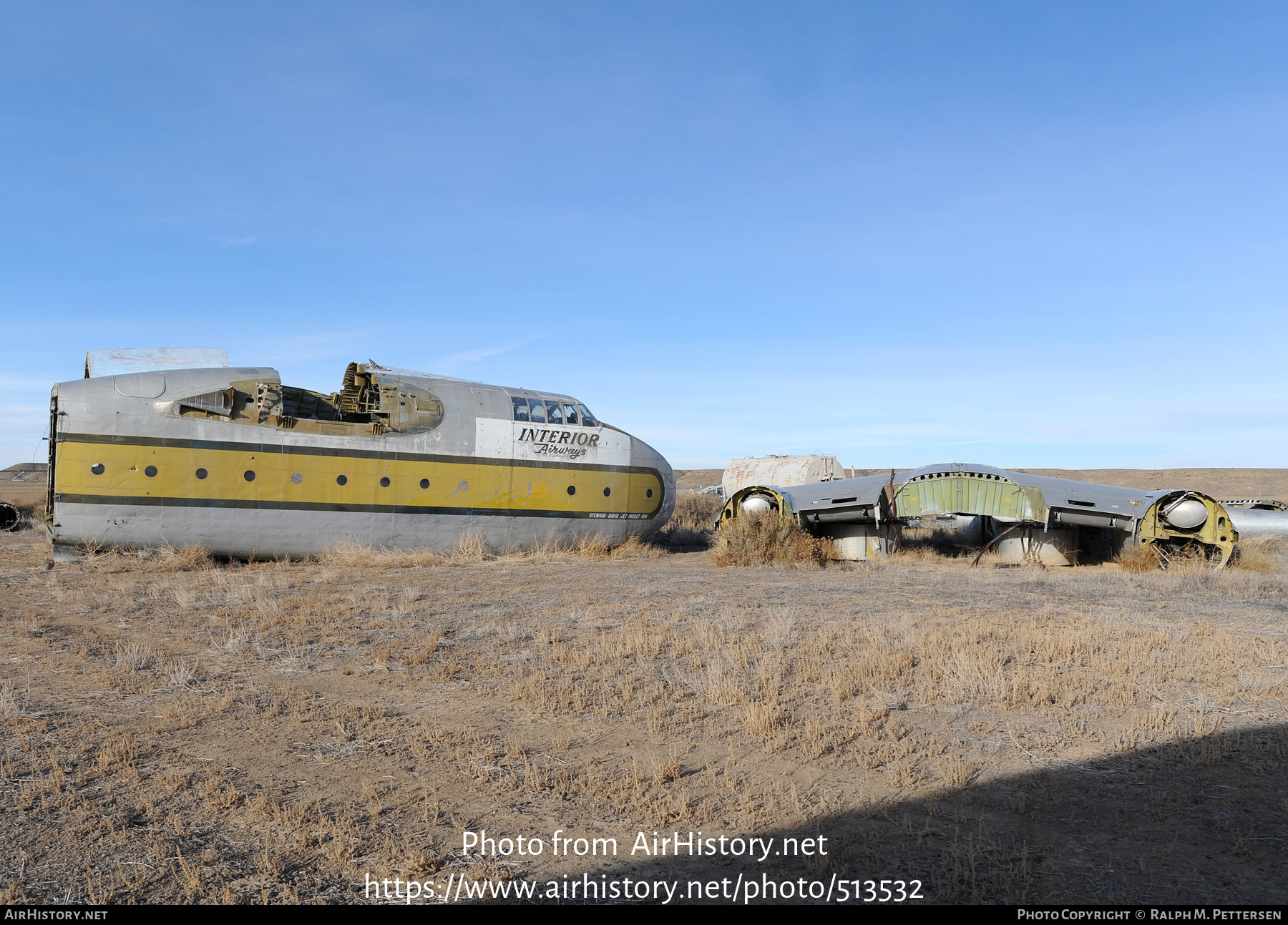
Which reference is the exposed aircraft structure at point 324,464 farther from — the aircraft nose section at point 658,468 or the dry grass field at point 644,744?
the dry grass field at point 644,744

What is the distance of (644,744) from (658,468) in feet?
52.7

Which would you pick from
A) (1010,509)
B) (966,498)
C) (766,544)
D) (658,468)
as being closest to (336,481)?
(658,468)

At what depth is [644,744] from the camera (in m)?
6.07

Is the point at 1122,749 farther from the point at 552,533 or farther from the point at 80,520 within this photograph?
the point at 80,520

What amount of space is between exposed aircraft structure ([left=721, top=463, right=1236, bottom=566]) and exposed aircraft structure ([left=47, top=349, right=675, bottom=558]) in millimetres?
4263

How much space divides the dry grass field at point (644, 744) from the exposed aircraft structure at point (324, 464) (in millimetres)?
5263

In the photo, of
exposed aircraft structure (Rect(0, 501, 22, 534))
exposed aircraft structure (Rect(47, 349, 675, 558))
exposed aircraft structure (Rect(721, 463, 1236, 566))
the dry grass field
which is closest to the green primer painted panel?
exposed aircraft structure (Rect(721, 463, 1236, 566))

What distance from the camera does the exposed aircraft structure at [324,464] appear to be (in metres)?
16.5

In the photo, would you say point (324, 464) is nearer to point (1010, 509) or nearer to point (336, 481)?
point (336, 481)

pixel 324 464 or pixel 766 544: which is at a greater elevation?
pixel 324 464

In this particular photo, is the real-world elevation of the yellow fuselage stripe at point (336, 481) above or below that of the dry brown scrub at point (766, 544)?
above

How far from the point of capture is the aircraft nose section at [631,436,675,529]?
21.5 metres

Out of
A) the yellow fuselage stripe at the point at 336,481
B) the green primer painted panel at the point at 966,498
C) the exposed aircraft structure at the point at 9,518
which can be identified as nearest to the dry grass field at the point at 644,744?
the yellow fuselage stripe at the point at 336,481

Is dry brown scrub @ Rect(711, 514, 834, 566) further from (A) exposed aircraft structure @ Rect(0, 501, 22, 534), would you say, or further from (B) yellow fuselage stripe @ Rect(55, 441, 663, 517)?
(A) exposed aircraft structure @ Rect(0, 501, 22, 534)
